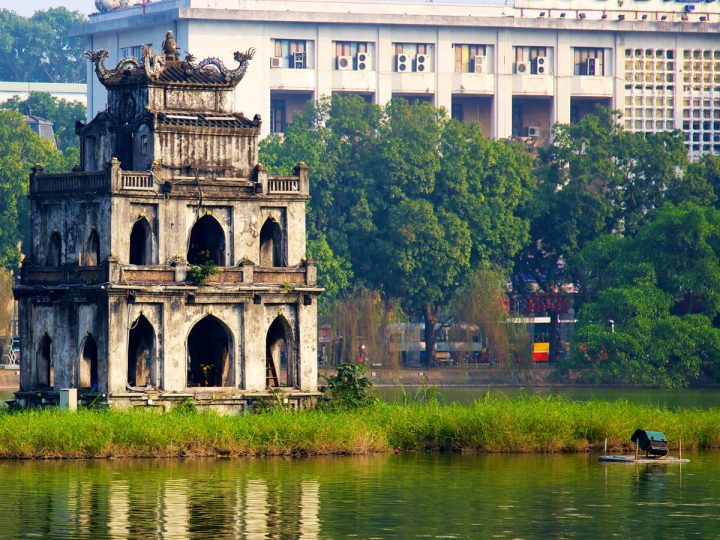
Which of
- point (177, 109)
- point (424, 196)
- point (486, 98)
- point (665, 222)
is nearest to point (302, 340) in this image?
point (177, 109)

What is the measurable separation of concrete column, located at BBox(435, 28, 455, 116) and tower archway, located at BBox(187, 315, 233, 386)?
82.6 meters

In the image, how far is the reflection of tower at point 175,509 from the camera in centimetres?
4778

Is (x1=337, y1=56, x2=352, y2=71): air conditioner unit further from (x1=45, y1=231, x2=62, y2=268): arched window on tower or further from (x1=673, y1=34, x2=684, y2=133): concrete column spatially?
(x1=45, y1=231, x2=62, y2=268): arched window on tower

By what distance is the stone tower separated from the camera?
68.2m

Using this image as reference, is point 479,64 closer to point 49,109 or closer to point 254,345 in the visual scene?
point 49,109

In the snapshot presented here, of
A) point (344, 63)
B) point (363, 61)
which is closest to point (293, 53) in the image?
point (344, 63)

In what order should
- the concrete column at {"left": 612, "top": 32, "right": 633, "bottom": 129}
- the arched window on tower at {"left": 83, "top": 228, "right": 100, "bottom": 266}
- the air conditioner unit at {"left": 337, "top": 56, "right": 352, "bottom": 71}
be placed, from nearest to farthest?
the arched window on tower at {"left": 83, "top": 228, "right": 100, "bottom": 266} < the air conditioner unit at {"left": 337, "top": 56, "right": 352, "bottom": 71} < the concrete column at {"left": 612, "top": 32, "right": 633, "bottom": 129}

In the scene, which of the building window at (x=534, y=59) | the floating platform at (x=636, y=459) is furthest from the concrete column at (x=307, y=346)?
the building window at (x=534, y=59)

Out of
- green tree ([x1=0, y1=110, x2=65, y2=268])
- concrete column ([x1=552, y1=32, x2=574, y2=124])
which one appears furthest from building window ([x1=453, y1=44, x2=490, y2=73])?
green tree ([x1=0, y1=110, x2=65, y2=268])

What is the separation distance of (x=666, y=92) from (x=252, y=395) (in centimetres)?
9367

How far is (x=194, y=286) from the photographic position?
68.6 meters

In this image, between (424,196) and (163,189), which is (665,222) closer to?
(424,196)

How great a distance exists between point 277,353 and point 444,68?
83165 millimetres

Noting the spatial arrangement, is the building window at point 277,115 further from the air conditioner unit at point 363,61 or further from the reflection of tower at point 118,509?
the reflection of tower at point 118,509
